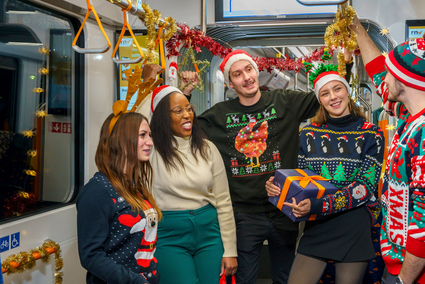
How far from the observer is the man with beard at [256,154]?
2.52m

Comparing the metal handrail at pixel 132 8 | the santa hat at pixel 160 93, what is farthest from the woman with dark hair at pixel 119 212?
the metal handrail at pixel 132 8

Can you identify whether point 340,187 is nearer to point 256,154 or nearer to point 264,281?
point 256,154

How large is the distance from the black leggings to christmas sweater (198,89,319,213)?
421mm

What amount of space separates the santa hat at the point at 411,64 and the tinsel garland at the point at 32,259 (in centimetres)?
219

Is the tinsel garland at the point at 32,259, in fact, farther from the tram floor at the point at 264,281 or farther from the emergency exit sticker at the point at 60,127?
the tram floor at the point at 264,281

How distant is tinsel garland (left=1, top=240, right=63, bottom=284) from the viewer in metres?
2.11

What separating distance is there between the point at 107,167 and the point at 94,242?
1.11ft

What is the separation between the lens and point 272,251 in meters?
2.61

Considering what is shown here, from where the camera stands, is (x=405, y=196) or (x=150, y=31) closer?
(x=405, y=196)

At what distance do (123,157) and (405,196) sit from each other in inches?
48.2

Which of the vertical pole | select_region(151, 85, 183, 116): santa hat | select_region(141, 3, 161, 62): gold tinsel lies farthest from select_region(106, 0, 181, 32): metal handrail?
the vertical pole

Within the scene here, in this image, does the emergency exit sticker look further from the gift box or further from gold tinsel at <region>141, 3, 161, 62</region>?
the gift box

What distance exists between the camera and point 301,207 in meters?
2.11

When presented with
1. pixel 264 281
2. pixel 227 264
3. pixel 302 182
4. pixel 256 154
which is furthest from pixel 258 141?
pixel 264 281
